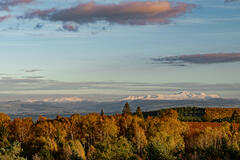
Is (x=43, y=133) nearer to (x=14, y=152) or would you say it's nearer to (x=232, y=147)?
(x=14, y=152)

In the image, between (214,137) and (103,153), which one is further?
(214,137)

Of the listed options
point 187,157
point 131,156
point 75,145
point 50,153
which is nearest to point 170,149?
point 187,157

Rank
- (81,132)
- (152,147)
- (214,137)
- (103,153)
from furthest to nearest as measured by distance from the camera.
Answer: (81,132), (214,137), (152,147), (103,153)

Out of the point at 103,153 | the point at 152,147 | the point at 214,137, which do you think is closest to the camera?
the point at 103,153

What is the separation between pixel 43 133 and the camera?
161m

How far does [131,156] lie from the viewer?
95000 mm

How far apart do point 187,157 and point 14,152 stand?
45.7 m

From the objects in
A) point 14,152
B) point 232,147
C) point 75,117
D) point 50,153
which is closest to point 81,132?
point 75,117

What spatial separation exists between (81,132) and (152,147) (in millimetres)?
81975

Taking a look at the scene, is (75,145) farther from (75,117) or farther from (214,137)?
(75,117)

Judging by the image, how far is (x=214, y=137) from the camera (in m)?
106

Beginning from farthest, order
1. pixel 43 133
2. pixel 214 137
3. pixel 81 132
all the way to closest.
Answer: pixel 81 132 < pixel 43 133 < pixel 214 137

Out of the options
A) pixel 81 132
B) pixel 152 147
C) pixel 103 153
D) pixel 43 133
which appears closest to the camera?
pixel 103 153

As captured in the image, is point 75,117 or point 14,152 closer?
point 14,152
